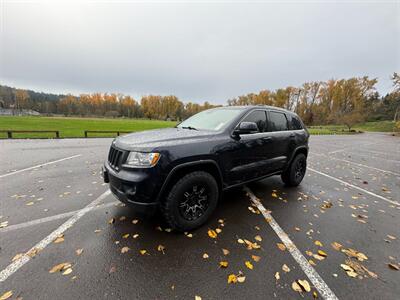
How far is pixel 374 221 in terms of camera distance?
3.18 m

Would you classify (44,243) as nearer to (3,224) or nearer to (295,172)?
(3,224)

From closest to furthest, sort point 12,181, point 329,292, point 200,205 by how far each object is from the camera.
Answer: point 329,292
point 200,205
point 12,181

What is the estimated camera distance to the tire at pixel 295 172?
4461 millimetres

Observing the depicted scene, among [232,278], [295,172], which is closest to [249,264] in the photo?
[232,278]

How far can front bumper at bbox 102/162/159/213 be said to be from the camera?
2.32 m

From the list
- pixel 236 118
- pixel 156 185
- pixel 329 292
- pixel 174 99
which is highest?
pixel 174 99

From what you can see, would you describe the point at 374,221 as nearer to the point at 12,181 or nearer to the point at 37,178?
the point at 37,178

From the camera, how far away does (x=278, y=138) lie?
389 centimetres

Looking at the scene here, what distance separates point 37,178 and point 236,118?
5.44 m

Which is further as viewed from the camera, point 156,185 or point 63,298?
point 156,185

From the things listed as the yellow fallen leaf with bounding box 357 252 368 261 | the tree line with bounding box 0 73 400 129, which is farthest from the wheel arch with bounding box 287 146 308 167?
the tree line with bounding box 0 73 400 129

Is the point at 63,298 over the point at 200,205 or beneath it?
beneath

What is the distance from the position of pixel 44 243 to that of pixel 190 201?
2.03m

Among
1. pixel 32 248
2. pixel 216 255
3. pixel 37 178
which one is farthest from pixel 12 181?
pixel 216 255
